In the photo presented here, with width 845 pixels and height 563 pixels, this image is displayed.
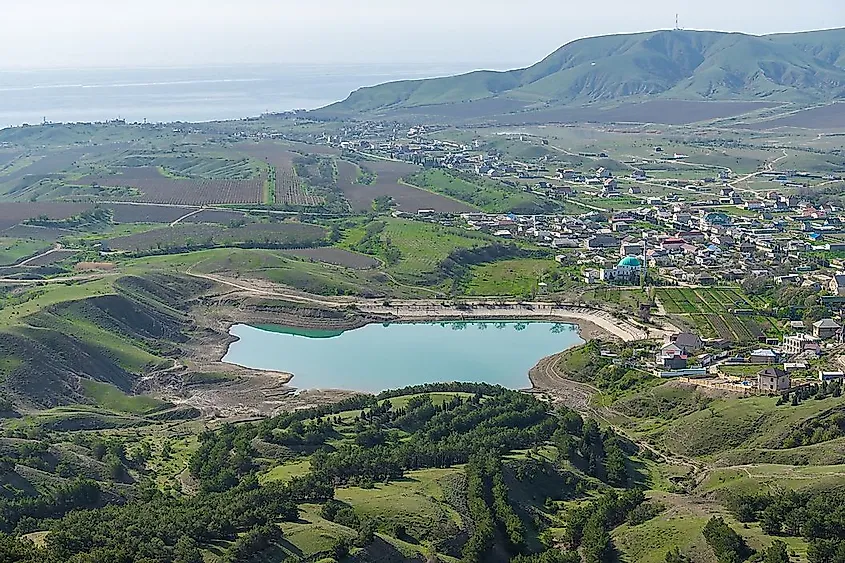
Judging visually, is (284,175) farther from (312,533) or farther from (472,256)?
(312,533)

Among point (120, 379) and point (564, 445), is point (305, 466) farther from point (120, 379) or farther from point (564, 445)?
point (120, 379)

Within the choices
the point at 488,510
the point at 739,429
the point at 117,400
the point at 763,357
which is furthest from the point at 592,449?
the point at 117,400

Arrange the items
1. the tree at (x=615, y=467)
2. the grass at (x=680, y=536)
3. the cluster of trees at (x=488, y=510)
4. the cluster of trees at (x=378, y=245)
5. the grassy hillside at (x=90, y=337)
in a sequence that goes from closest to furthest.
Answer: the grass at (x=680, y=536), the cluster of trees at (x=488, y=510), the tree at (x=615, y=467), the grassy hillside at (x=90, y=337), the cluster of trees at (x=378, y=245)

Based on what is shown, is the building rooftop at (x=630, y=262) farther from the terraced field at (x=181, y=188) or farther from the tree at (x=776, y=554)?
the tree at (x=776, y=554)

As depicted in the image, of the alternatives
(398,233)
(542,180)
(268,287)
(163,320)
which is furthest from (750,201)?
(163,320)

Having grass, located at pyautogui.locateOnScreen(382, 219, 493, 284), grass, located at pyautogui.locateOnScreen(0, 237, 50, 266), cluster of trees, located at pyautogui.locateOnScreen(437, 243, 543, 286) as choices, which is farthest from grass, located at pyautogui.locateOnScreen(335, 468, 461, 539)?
grass, located at pyautogui.locateOnScreen(0, 237, 50, 266)

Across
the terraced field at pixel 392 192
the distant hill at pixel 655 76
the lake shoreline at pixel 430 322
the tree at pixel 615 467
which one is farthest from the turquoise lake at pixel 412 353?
the distant hill at pixel 655 76
